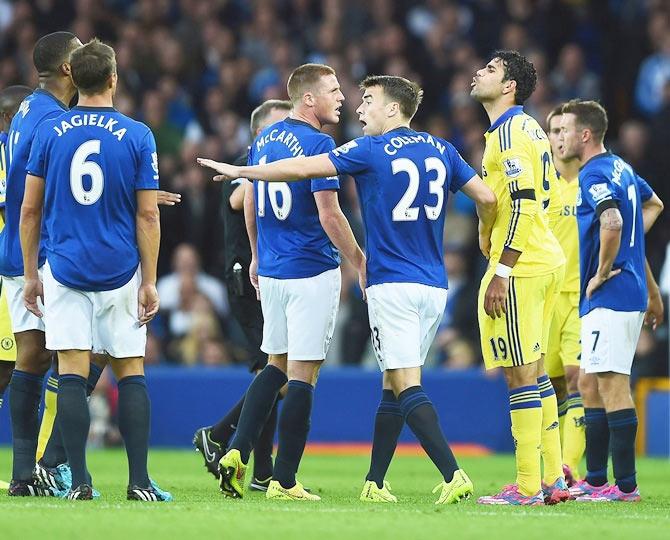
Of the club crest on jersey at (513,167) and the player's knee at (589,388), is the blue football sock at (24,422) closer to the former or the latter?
the club crest on jersey at (513,167)

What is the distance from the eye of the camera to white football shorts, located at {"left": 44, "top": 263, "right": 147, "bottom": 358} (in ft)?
25.2

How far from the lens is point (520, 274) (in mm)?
8367

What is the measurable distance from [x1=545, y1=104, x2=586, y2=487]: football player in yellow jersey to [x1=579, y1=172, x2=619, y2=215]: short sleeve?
2.88 feet

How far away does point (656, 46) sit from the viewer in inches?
682

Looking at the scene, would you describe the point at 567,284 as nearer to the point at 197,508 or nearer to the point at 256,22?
the point at 197,508

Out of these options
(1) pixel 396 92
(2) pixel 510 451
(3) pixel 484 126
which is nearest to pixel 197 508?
(1) pixel 396 92

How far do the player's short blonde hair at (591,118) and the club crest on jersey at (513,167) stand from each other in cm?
136

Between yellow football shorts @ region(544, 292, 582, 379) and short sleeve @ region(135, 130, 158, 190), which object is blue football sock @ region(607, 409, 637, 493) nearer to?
yellow football shorts @ region(544, 292, 582, 379)

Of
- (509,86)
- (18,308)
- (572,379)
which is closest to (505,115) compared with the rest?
(509,86)

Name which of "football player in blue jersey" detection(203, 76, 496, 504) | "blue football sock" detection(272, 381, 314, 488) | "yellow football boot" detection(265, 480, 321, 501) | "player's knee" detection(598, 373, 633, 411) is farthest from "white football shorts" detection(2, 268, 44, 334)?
"player's knee" detection(598, 373, 633, 411)

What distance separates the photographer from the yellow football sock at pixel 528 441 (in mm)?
8242

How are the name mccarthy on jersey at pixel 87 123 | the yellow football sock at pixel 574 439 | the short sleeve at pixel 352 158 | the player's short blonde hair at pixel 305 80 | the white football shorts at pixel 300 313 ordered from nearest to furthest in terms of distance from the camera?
the name mccarthy on jersey at pixel 87 123
the short sleeve at pixel 352 158
the white football shorts at pixel 300 313
the player's short blonde hair at pixel 305 80
the yellow football sock at pixel 574 439

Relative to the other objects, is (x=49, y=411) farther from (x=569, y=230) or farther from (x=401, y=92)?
(x=569, y=230)

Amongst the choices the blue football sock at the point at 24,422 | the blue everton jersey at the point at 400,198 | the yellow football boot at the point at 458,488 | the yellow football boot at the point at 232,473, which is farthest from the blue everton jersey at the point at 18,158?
the yellow football boot at the point at 458,488
